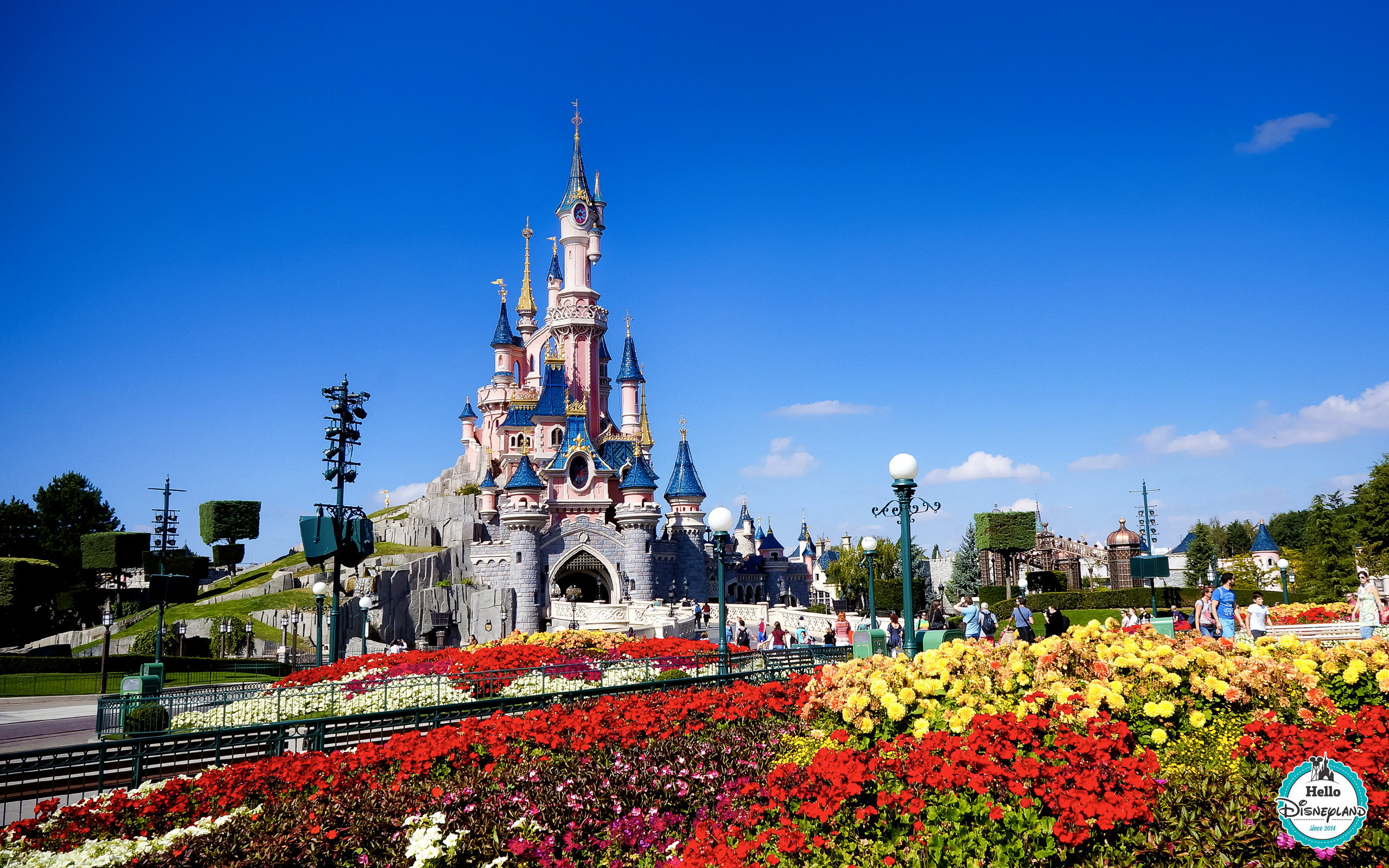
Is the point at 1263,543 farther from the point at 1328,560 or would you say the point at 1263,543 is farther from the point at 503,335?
the point at 503,335

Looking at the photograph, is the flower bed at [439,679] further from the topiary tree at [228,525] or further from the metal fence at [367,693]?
the topiary tree at [228,525]

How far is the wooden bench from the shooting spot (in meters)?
18.8

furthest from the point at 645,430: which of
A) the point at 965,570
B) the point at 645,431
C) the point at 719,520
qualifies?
the point at 719,520

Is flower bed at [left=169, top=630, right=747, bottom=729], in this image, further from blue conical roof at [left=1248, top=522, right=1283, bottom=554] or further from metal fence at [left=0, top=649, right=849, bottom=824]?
blue conical roof at [left=1248, top=522, right=1283, bottom=554]

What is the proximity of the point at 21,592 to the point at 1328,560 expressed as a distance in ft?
200

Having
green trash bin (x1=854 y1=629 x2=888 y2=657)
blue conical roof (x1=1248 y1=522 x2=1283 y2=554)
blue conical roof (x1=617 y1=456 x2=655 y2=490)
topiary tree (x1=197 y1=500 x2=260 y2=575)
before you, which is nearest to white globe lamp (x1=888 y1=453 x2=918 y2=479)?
green trash bin (x1=854 y1=629 x2=888 y2=657)

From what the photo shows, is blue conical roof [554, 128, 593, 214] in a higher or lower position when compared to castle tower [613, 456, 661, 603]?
higher

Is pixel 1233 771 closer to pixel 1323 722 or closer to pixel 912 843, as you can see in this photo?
pixel 1323 722

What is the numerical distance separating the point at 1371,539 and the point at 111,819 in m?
58.5

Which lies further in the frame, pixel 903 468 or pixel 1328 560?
pixel 1328 560

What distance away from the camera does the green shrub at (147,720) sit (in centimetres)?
1341

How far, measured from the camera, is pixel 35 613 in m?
44.8

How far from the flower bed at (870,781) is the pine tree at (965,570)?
50.3 m

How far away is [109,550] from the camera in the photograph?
149 feet
